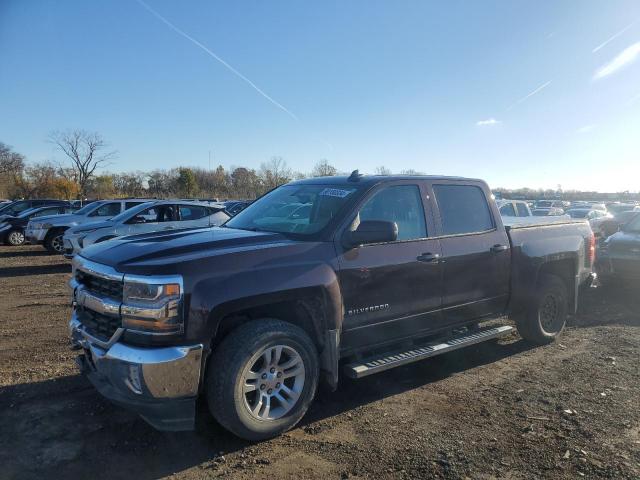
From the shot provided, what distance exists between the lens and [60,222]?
15125 mm

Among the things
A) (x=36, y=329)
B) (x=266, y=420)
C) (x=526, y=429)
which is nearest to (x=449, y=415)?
(x=526, y=429)

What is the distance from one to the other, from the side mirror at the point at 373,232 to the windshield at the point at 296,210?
12.8 inches

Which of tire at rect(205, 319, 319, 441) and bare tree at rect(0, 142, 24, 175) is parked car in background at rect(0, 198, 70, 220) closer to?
tire at rect(205, 319, 319, 441)

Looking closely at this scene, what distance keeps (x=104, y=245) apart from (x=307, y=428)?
7.25 ft

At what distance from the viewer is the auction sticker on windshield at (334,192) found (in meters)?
4.34

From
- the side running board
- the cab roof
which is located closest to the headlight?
the side running board

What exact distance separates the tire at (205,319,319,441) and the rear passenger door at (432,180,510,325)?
1.70 meters

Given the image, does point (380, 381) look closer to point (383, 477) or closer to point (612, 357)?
point (383, 477)

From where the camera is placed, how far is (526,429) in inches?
149

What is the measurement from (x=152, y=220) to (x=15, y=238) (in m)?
9.67

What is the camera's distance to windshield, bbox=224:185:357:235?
4.19 m

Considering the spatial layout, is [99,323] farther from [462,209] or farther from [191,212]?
[191,212]

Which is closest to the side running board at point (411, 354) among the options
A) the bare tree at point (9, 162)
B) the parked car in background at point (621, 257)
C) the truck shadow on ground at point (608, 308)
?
the truck shadow on ground at point (608, 308)

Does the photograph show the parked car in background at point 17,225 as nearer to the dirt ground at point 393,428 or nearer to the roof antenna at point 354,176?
the dirt ground at point 393,428
